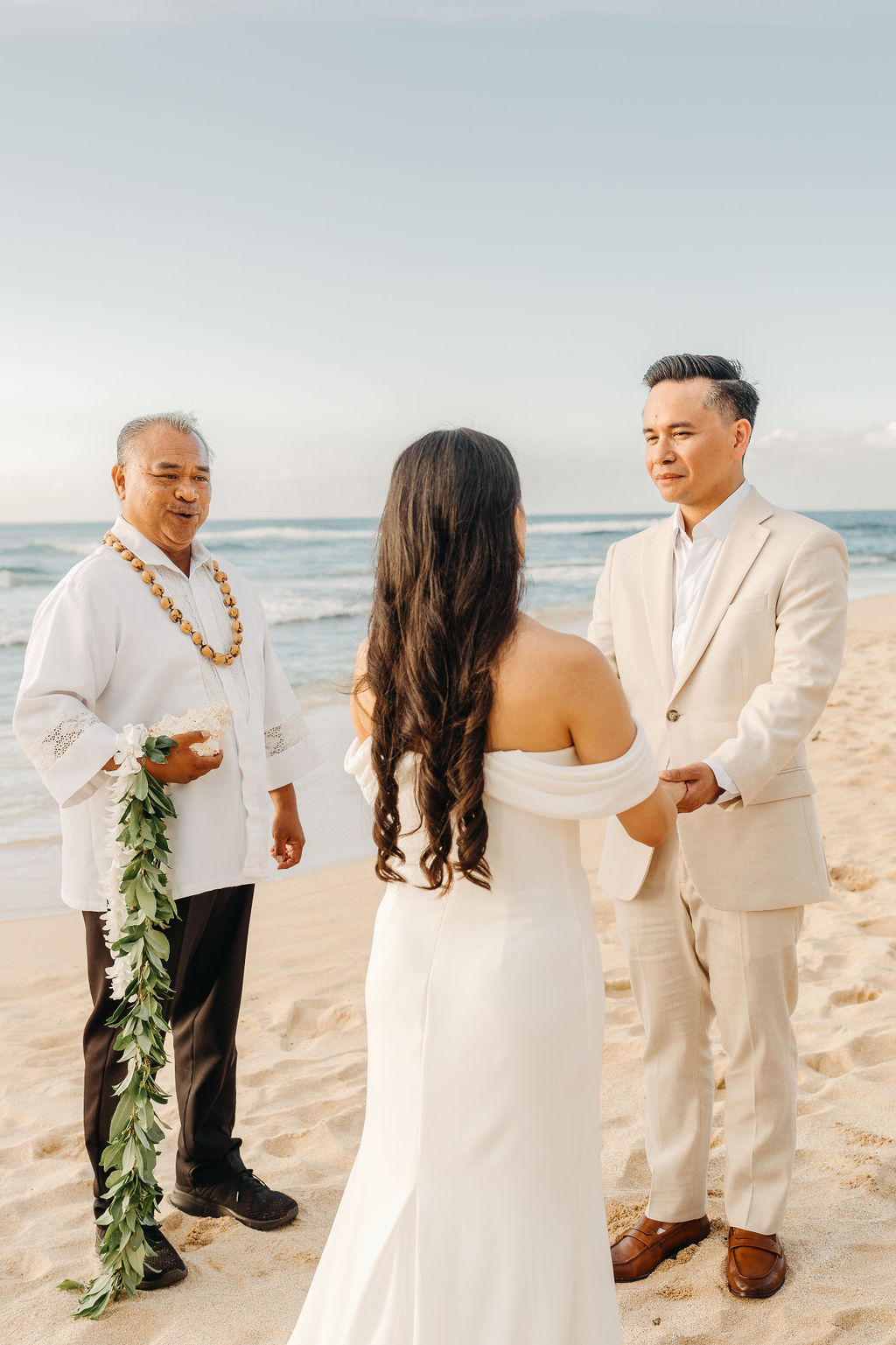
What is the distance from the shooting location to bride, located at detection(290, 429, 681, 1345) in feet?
6.45

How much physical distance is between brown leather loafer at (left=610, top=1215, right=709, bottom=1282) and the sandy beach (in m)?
0.03

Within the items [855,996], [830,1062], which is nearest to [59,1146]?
[830,1062]

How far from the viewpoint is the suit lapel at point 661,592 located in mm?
2891

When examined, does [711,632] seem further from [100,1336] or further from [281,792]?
[100,1336]

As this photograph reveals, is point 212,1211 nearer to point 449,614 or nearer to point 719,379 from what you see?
point 449,614

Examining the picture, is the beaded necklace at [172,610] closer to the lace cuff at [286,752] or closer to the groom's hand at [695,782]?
the lace cuff at [286,752]

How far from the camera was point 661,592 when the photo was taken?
2.95m

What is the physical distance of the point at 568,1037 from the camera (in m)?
2.04

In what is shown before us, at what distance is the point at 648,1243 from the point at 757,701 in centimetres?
148

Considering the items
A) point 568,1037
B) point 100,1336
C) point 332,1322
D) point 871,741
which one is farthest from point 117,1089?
point 871,741

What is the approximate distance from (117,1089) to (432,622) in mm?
1708

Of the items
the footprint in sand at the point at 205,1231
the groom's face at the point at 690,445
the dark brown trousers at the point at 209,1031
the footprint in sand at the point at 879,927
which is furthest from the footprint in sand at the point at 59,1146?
the footprint in sand at the point at 879,927

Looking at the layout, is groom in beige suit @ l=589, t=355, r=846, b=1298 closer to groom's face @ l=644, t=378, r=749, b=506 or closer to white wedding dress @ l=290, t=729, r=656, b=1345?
groom's face @ l=644, t=378, r=749, b=506

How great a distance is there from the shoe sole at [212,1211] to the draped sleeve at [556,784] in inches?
72.4
